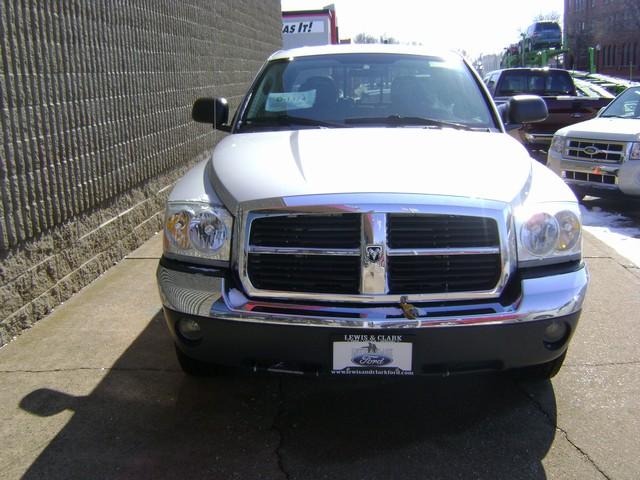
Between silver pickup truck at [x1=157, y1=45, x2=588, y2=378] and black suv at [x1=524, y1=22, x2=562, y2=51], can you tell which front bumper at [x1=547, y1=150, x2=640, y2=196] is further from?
black suv at [x1=524, y1=22, x2=562, y2=51]

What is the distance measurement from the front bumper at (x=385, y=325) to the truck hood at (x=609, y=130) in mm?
6003

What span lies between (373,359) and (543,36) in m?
39.9

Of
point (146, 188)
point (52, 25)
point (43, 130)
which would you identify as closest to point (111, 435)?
point (43, 130)

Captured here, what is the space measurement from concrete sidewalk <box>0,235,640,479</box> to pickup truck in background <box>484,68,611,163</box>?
8503 mm

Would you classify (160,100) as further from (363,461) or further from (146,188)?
(363,461)

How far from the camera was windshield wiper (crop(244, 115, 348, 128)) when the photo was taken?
409 centimetres

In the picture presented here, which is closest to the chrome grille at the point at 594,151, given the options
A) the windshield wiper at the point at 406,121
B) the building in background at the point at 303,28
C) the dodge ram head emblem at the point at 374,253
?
the windshield wiper at the point at 406,121

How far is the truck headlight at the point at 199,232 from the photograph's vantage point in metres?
3.01

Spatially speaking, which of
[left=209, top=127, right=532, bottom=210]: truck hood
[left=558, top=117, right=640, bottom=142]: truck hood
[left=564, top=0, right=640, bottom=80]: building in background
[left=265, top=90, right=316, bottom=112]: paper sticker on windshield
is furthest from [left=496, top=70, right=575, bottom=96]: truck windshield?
[left=564, top=0, right=640, bottom=80]: building in background

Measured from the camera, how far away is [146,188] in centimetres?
663

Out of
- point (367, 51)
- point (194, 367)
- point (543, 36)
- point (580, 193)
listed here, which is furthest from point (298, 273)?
point (543, 36)

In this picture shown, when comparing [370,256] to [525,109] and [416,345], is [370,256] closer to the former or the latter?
[416,345]

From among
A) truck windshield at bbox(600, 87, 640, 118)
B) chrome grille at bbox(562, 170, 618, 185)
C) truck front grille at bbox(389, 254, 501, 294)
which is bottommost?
chrome grille at bbox(562, 170, 618, 185)

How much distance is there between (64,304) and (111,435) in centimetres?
198
